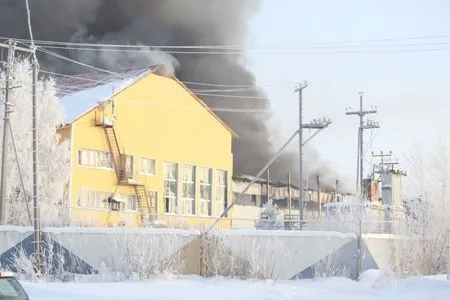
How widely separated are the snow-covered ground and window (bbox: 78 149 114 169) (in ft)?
89.4

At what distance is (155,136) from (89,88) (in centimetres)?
606

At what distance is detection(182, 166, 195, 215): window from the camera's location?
53.8 m

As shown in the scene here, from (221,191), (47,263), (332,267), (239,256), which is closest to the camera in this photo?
(47,263)

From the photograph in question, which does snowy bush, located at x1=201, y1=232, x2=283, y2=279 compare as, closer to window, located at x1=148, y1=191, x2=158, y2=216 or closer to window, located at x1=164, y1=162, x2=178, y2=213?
window, located at x1=148, y1=191, x2=158, y2=216

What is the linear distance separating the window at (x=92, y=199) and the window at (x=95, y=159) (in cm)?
186

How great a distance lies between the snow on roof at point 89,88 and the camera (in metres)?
48.2

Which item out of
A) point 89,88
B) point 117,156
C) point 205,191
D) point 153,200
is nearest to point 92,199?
point 117,156

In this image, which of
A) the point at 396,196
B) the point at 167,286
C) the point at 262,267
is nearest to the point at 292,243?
the point at 262,267

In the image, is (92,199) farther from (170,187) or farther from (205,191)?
(205,191)

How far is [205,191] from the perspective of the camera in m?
55.6

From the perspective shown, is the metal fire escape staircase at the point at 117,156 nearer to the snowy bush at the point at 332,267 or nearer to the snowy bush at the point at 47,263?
the snowy bush at the point at 47,263

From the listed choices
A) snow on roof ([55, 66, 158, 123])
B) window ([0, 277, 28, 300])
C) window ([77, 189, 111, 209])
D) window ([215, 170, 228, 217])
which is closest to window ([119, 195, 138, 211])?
window ([77, 189, 111, 209])

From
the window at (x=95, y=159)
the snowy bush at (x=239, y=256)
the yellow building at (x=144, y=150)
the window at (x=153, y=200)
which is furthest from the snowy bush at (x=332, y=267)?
the window at (x=153, y=200)

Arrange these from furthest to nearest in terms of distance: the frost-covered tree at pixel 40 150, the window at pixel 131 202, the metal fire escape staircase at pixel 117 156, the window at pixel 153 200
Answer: the window at pixel 153 200 → the window at pixel 131 202 → the metal fire escape staircase at pixel 117 156 → the frost-covered tree at pixel 40 150
